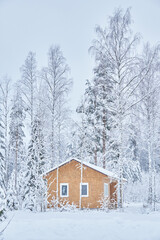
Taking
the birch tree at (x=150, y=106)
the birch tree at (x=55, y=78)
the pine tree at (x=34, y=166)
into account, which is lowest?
the pine tree at (x=34, y=166)

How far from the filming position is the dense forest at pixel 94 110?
649 inches

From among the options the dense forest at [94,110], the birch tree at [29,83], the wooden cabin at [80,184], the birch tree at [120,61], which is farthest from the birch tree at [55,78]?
the birch tree at [120,61]

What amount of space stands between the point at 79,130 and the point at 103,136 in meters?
6.37

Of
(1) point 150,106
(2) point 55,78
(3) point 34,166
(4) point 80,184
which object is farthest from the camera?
(2) point 55,78

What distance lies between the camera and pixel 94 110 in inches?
1152

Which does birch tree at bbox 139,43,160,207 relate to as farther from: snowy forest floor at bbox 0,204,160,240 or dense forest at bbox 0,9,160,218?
snowy forest floor at bbox 0,204,160,240

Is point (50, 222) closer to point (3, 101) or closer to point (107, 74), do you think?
point (107, 74)

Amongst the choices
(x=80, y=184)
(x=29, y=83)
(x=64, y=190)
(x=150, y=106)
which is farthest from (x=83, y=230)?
(x=29, y=83)

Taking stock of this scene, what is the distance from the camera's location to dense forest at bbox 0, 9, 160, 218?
16.5 m

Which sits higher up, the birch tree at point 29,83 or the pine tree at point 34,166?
the birch tree at point 29,83

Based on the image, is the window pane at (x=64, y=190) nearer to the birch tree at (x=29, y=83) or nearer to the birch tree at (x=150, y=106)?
the birch tree at (x=29, y=83)

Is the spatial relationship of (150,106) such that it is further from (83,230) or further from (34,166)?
(83,230)

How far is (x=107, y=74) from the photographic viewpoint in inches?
662

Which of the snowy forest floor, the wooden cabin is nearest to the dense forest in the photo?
the wooden cabin
